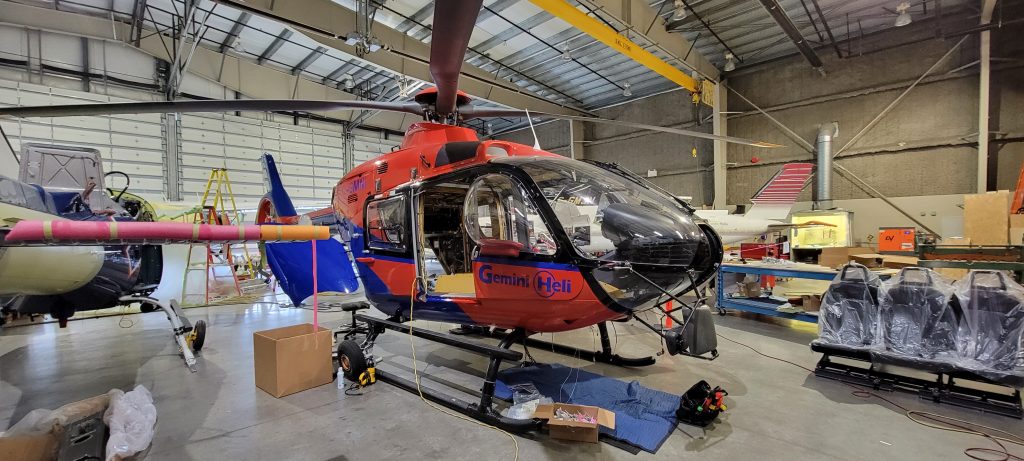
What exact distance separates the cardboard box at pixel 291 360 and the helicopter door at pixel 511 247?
5.67 ft

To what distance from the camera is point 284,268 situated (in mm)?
5363

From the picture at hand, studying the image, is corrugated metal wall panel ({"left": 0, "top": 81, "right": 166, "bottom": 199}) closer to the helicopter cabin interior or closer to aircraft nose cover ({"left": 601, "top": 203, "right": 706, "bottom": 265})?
the helicopter cabin interior

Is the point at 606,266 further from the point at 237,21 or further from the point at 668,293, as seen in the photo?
the point at 237,21

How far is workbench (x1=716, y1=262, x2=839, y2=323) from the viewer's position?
5281 mm

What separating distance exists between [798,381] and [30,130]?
57.6 ft

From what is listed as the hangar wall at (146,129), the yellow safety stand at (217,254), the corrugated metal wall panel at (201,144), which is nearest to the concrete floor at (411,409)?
the yellow safety stand at (217,254)

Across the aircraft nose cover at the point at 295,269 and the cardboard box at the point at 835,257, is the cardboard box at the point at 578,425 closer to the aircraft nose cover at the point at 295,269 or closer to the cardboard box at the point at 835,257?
Answer: the aircraft nose cover at the point at 295,269

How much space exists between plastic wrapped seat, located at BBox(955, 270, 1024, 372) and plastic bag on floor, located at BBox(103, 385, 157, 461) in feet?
19.5

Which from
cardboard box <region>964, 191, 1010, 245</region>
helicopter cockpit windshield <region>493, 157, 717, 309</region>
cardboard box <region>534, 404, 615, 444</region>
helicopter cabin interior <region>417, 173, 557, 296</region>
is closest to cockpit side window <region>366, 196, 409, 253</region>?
helicopter cabin interior <region>417, 173, 557, 296</region>

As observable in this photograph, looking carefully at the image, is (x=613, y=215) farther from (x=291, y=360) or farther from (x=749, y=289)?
(x=749, y=289)

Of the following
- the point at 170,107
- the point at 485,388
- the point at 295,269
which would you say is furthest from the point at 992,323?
the point at 295,269

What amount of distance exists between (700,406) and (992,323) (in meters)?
2.63

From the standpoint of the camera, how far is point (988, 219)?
25.0 ft

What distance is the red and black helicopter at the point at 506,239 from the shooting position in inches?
108
